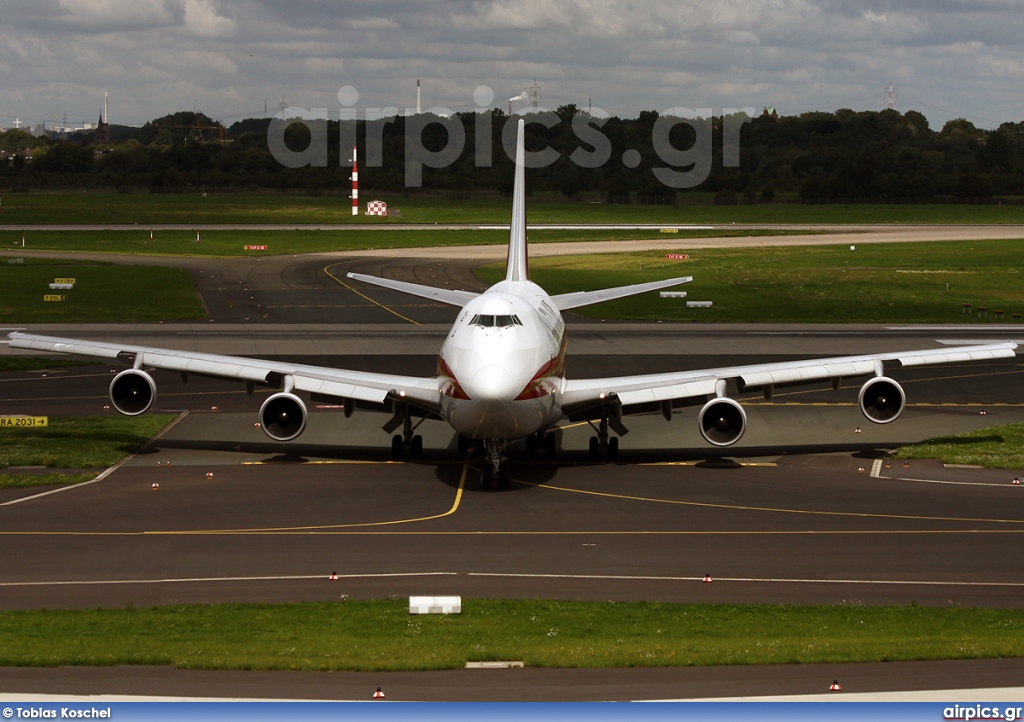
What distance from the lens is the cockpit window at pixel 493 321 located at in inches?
Result: 1261

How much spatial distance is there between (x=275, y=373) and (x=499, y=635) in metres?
17.7

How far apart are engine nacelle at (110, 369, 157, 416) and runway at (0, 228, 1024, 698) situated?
5.65 feet

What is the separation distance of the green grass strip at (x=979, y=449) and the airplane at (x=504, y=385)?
284cm

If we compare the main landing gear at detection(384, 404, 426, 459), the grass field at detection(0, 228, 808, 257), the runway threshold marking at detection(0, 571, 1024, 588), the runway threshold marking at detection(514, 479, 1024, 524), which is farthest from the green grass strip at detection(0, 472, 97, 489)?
the grass field at detection(0, 228, 808, 257)

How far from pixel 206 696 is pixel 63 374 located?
39.4 meters

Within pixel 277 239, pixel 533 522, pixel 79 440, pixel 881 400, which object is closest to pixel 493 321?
pixel 533 522

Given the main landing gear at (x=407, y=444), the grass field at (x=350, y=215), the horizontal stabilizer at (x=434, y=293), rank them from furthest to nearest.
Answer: the grass field at (x=350, y=215)
the horizontal stabilizer at (x=434, y=293)
the main landing gear at (x=407, y=444)

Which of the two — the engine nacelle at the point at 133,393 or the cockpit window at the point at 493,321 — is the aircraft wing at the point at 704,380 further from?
the engine nacelle at the point at 133,393

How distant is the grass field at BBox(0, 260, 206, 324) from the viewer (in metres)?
70.6

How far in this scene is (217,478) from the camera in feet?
113

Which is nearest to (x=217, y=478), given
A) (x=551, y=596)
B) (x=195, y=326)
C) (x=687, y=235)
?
(x=551, y=596)

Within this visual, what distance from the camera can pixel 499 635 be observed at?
1977 cm

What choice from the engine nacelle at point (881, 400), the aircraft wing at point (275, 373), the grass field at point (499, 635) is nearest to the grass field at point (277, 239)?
the aircraft wing at point (275, 373)

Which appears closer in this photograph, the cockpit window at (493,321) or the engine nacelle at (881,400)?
the cockpit window at (493,321)
